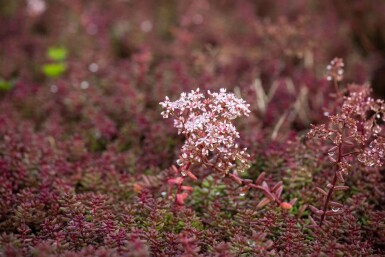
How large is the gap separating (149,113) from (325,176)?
→ 1445 mm

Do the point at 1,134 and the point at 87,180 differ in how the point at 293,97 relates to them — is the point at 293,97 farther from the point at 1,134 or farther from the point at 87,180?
the point at 1,134

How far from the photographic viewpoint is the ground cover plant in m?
2.38

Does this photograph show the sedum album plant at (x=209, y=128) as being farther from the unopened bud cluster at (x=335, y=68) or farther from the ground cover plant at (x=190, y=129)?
the unopened bud cluster at (x=335, y=68)

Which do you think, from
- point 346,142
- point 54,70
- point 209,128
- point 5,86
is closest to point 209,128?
point 209,128

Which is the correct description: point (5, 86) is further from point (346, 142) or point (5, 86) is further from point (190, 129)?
point (346, 142)

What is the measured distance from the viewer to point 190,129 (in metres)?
2.32

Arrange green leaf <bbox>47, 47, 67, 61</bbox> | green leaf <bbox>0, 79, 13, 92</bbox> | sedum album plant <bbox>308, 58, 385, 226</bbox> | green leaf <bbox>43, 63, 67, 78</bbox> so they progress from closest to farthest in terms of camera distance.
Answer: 1. sedum album plant <bbox>308, 58, 385, 226</bbox>
2. green leaf <bbox>0, 79, 13, 92</bbox>
3. green leaf <bbox>43, 63, 67, 78</bbox>
4. green leaf <bbox>47, 47, 67, 61</bbox>

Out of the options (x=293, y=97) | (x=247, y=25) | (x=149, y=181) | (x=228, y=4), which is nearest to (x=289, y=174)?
(x=149, y=181)

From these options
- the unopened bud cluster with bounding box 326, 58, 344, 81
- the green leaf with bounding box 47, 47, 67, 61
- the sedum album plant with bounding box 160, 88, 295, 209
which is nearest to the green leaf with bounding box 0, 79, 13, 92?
the green leaf with bounding box 47, 47, 67, 61

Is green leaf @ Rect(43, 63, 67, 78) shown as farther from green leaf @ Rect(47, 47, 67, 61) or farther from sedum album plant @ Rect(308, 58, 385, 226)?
sedum album plant @ Rect(308, 58, 385, 226)

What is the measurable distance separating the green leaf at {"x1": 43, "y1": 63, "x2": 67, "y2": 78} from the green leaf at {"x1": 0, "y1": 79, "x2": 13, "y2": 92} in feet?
1.07

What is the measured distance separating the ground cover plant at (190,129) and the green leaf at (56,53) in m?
0.02

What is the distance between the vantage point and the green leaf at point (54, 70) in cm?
414

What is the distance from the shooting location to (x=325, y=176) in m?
2.90
